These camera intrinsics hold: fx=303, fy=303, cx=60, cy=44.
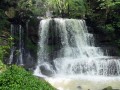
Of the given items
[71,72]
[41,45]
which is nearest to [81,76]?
[71,72]

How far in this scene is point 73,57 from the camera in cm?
2048

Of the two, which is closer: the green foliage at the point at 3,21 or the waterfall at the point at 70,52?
the waterfall at the point at 70,52

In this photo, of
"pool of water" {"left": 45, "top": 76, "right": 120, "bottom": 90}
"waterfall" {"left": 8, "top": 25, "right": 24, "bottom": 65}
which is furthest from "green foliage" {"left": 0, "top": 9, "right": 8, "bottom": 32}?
"pool of water" {"left": 45, "top": 76, "right": 120, "bottom": 90}

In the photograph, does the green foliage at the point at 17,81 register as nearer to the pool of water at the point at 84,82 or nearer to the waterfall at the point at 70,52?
the pool of water at the point at 84,82

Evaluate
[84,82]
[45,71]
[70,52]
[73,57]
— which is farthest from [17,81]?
[70,52]

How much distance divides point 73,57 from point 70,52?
0.45m

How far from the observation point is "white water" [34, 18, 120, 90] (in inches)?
732

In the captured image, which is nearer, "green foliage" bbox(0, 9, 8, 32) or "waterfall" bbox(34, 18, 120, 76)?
"waterfall" bbox(34, 18, 120, 76)

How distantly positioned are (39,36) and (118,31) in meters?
5.91

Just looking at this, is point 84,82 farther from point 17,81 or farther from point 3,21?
point 17,81

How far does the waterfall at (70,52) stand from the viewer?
18703 millimetres

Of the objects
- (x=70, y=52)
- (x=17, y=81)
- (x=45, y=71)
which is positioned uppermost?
(x=17, y=81)

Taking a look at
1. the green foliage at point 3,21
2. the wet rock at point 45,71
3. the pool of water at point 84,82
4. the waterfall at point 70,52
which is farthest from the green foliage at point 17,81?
the green foliage at point 3,21

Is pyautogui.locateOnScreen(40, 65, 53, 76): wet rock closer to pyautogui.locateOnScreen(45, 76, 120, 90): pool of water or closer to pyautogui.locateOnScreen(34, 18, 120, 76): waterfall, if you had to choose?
pyautogui.locateOnScreen(34, 18, 120, 76): waterfall
